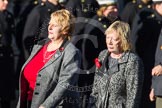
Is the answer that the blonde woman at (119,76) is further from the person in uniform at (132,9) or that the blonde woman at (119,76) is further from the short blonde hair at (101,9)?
the person in uniform at (132,9)

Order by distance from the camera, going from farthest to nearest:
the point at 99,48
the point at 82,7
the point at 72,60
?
the point at 82,7 < the point at 99,48 < the point at 72,60

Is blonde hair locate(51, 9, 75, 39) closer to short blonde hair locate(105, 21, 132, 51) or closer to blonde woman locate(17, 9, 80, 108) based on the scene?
blonde woman locate(17, 9, 80, 108)

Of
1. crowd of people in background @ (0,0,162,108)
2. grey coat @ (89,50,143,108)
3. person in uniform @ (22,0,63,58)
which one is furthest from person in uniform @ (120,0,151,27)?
Result: grey coat @ (89,50,143,108)

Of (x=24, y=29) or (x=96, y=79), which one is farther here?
(x=24, y=29)

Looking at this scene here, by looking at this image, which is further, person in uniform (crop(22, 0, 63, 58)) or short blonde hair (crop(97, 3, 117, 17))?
person in uniform (crop(22, 0, 63, 58))

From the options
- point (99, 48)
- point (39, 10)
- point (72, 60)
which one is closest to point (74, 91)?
point (72, 60)

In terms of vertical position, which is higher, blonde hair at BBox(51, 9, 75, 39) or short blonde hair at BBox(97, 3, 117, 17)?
short blonde hair at BBox(97, 3, 117, 17)

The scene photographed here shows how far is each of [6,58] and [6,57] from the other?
0.05 feet

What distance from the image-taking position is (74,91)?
6789 millimetres

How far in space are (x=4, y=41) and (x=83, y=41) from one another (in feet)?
3.97

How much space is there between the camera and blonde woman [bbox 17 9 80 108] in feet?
21.7

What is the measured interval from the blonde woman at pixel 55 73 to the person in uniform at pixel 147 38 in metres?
3.07

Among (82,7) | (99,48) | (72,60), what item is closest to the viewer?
(72,60)

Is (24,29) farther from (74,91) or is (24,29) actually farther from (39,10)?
(74,91)
